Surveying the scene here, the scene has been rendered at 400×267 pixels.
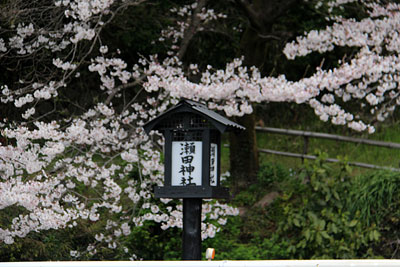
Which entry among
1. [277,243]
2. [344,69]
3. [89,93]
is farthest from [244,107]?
[89,93]

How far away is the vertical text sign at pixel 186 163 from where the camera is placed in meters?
4.72

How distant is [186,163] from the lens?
4.75 meters

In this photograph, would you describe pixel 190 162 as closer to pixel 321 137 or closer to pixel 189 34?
pixel 189 34

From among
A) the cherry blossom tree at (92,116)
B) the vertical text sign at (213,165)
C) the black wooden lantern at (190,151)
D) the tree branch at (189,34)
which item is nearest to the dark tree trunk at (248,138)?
the tree branch at (189,34)

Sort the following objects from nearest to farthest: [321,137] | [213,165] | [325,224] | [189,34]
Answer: [213,165] → [325,224] → [189,34] → [321,137]

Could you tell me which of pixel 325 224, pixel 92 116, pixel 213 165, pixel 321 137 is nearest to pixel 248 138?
pixel 321 137

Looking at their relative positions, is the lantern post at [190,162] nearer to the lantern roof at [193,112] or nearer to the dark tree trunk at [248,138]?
the lantern roof at [193,112]

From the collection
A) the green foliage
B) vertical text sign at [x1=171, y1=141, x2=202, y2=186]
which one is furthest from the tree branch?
vertical text sign at [x1=171, y1=141, x2=202, y2=186]

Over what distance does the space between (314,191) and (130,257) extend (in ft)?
7.83

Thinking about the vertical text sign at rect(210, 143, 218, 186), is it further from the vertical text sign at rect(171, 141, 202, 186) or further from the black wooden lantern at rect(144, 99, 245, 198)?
the vertical text sign at rect(171, 141, 202, 186)

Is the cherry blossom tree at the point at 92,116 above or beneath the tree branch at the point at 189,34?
beneath

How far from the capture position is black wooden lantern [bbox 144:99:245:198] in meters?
4.68

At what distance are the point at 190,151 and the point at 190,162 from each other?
0.09 m

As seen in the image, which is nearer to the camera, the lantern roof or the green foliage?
the lantern roof
